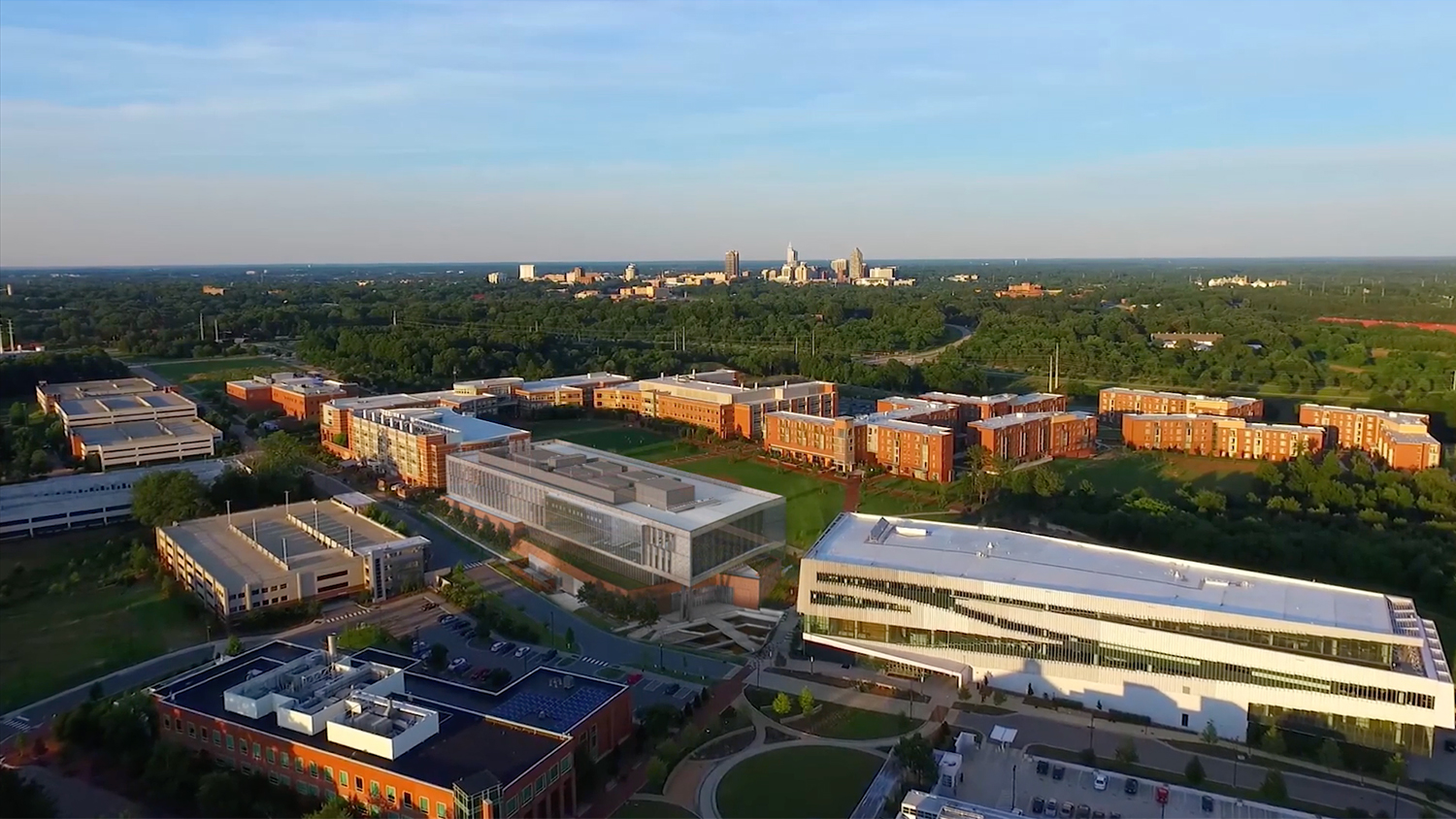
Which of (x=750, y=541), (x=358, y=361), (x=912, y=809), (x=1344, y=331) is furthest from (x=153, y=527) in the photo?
(x=1344, y=331)

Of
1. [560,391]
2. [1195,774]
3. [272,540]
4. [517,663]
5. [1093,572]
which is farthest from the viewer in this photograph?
[560,391]

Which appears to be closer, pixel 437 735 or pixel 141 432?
pixel 437 735

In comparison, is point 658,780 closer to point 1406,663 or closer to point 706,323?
point 1406,663

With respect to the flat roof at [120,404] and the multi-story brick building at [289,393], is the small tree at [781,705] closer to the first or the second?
the multi-story brick building at [289,393]

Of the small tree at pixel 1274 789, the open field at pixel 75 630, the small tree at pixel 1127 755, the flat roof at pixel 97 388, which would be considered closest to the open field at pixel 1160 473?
the small tree at pixel 1127 755

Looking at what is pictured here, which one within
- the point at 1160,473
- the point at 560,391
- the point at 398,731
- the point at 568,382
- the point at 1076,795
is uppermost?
the point at 568,382

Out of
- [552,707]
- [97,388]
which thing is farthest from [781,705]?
[97,388]

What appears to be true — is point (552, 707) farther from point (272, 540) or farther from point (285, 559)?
point (272, 540)
